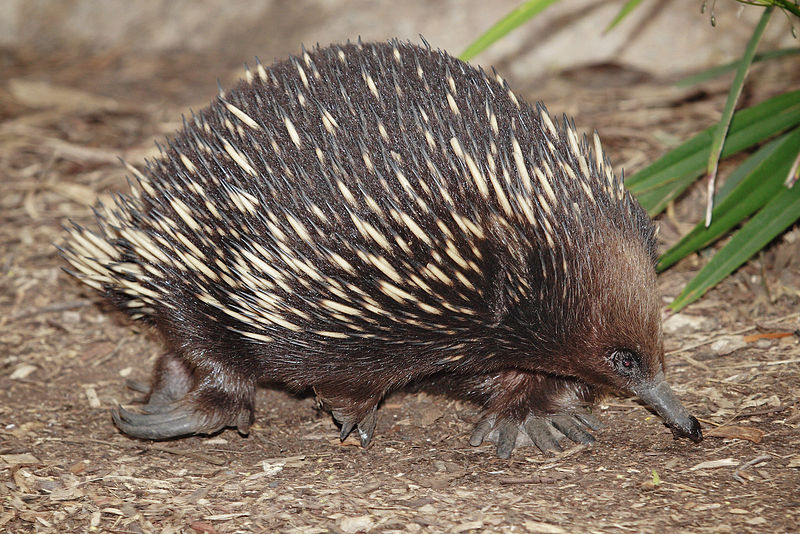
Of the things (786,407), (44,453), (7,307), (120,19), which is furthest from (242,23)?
(786,407)

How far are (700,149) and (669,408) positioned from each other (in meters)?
1.67

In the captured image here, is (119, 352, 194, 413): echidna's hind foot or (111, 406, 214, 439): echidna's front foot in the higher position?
(119, 352, 194, 413): echidna's hind foot

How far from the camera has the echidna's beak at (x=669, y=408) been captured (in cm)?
340

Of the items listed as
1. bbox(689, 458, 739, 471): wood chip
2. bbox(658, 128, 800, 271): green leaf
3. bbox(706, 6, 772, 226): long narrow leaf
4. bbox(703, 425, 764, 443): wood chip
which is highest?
bbox(706, 6, 772, 226): long narrow leaf

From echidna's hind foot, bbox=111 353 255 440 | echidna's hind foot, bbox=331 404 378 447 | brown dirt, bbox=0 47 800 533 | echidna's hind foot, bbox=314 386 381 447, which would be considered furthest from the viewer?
echidna's hind foot, bbox=111 353 255 440

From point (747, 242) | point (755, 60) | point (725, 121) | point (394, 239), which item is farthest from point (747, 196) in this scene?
point (394, 239)

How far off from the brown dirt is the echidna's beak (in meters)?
0.15

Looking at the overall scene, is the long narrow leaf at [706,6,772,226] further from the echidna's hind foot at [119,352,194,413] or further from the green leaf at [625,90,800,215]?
the echidna's hind foot at [119,352,194,413]

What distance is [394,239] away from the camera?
3.29 metres

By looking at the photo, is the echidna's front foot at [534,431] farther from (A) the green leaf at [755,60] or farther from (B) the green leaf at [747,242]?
(A) the green leaf at [755,60]

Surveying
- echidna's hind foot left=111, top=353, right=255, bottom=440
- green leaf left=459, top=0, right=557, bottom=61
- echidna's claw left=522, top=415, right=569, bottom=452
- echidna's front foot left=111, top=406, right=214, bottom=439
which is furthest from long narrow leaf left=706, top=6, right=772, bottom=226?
echidna's front foot left=111, top=406, right=214, bottom=439

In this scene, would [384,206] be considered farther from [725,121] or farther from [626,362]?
[725,121]

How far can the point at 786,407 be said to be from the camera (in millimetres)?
3768

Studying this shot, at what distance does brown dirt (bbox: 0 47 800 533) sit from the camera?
3248 millimetres
